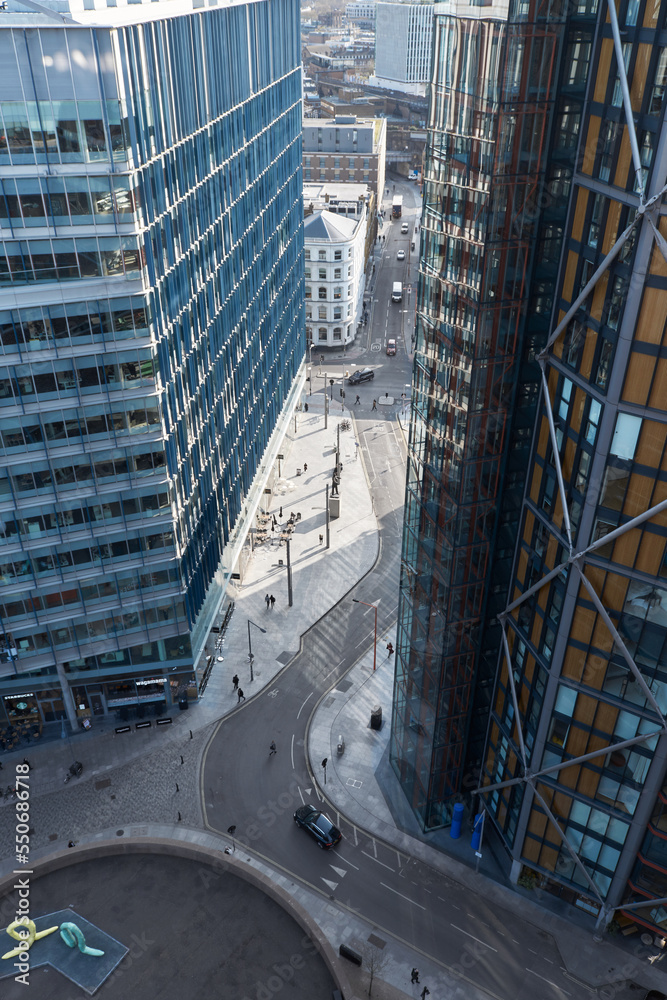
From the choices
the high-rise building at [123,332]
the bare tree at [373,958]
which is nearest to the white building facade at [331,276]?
the high-rise building at [123,332]

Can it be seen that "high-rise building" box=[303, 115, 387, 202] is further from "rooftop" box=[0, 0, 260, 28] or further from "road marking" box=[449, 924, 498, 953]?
"road marking" box=[449, 924, 498, 953]

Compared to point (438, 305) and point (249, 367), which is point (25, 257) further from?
point (249, 367)

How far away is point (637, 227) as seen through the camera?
35062 millimetres

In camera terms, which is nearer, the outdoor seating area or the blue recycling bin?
the blue recycling bin

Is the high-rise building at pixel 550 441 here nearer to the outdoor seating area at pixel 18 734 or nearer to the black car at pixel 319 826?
the black car at pixel 319 826

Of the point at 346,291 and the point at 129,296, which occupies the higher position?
the point at 129,296

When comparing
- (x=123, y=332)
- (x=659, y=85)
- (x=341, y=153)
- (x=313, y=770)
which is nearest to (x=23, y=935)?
(x=313, y=770)

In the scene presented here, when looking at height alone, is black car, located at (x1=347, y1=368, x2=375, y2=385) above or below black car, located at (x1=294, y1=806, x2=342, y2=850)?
below

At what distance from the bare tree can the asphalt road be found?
1.50 metres

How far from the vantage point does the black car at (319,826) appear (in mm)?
60344

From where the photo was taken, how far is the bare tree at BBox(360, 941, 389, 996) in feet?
172

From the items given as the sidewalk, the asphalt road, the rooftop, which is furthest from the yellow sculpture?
the rooftop

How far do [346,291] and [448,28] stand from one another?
9868 cm

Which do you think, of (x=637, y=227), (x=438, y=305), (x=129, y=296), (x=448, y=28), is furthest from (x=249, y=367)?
(x=637, y=227)
